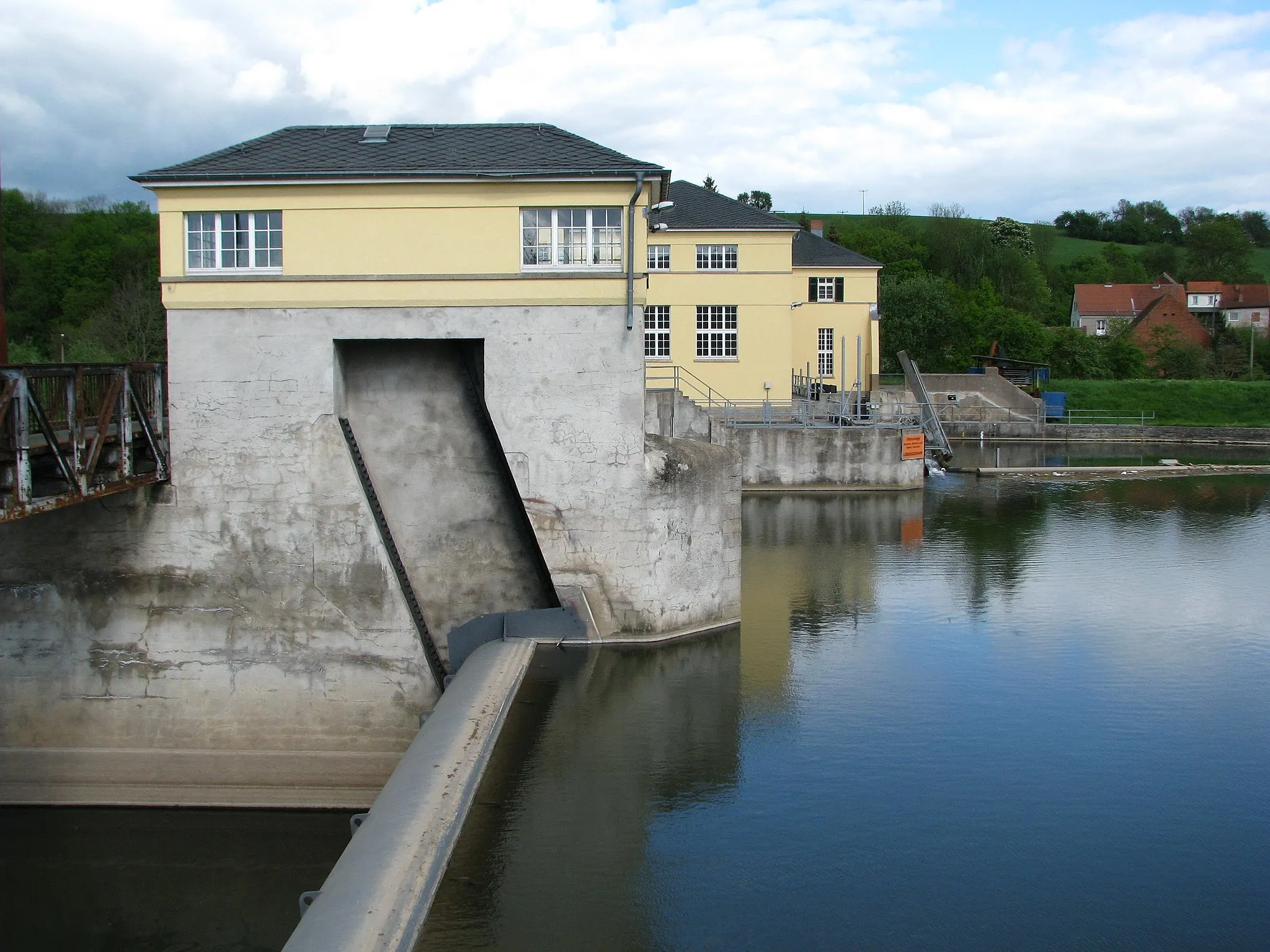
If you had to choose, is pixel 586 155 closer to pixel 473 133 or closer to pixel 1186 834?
pixel 473 133

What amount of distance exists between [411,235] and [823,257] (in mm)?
30621

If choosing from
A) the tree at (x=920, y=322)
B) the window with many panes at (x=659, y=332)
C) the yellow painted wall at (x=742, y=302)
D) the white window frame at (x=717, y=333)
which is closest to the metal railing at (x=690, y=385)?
the yellow painted wall at (x=742, y=302)

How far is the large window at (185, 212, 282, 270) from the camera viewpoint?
13.2m

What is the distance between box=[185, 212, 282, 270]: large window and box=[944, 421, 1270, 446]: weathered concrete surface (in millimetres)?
39794

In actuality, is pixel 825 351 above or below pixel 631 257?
above

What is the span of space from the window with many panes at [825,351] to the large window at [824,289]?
1156 millimetres

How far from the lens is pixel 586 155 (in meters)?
13.5

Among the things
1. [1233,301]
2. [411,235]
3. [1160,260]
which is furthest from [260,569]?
[1160,260]

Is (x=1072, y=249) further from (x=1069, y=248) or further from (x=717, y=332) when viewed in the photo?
(x=717, y=332)

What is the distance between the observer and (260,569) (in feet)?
43.0

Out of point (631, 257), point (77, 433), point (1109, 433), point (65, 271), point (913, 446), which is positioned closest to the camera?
point (77, 433)

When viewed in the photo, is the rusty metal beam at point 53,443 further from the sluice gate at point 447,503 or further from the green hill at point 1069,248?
the green hill at point 1069,248

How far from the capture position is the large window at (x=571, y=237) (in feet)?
43.4

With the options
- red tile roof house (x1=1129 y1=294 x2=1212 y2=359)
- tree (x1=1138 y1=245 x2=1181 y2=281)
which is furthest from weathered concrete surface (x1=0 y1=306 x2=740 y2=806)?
tree (x1=1138 y1=245 x2=1181 y2=281)
